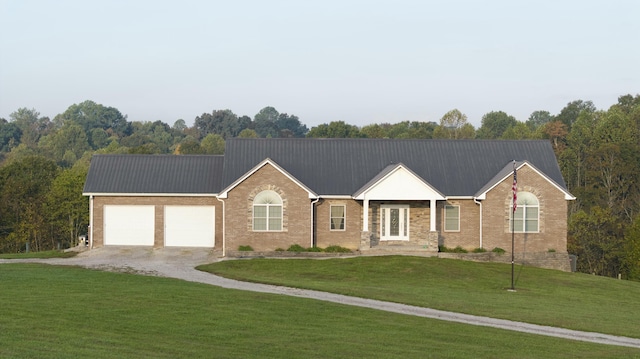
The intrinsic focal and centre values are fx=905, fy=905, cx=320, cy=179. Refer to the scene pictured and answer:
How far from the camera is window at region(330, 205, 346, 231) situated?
145ft

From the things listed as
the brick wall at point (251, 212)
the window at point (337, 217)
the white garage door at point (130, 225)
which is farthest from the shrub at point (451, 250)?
the white garage door at point (130, 225)

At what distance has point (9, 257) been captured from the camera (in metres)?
42.6

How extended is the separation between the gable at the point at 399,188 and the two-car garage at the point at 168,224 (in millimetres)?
8116

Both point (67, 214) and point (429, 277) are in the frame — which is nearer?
point (429, 277)

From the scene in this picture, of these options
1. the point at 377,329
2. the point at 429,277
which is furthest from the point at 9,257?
the point at 377,329

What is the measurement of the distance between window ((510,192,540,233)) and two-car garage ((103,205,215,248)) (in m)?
15.1

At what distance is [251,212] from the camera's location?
1699 inches

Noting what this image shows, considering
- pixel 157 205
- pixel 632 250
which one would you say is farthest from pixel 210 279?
pixel 632 250

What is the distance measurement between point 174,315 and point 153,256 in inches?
785

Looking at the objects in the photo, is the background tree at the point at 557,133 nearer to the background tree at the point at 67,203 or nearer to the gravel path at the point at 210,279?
the background tree at the point at 67,203

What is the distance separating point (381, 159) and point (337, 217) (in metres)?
4.50

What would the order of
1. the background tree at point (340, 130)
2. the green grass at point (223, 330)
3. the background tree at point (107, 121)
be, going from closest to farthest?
1. the green grass at point (223, 330)
2. the background tree at point (340, 130)
3. the background tree at point (107, 121)

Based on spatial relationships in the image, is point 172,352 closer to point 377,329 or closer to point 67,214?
point 377,329

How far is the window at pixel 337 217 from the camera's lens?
44250mm
